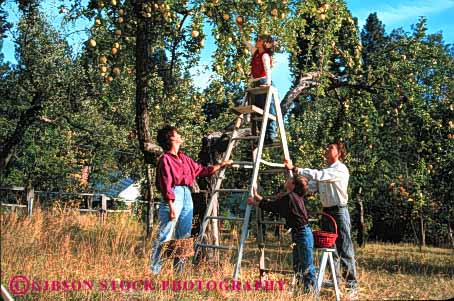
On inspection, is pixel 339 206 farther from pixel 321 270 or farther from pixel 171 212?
pixel 171 212

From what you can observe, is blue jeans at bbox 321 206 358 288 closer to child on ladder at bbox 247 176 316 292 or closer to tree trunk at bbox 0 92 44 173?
child on ladder at bbox 247 176 316 292

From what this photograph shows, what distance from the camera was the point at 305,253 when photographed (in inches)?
197

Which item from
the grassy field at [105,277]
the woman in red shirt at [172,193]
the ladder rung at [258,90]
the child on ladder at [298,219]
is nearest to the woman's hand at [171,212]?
the woman in red shirt at [172,193]

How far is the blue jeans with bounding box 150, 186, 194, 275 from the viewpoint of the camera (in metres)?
4.89

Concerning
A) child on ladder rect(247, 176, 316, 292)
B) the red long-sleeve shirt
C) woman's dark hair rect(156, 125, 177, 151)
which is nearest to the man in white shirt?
child on ladder rect(247, 176, 316, 292)

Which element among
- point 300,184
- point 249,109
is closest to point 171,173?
point 249,109

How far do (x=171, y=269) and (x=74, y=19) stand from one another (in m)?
4.12

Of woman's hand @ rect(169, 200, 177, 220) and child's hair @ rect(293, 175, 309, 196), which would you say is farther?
child's hair @ rect(293, 175, 309, 196)

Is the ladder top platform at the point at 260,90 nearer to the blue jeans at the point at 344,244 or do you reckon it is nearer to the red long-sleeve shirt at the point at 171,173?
the red long-sleeve shirt at the point at 171,173

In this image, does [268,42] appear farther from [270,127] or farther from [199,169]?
[199,169]

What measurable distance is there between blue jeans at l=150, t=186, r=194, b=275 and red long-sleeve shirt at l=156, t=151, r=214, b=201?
0.31ft

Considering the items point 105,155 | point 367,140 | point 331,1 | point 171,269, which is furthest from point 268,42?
point 105,155

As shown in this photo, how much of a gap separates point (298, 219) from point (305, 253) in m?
0.36

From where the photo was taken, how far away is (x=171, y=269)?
4910mm
